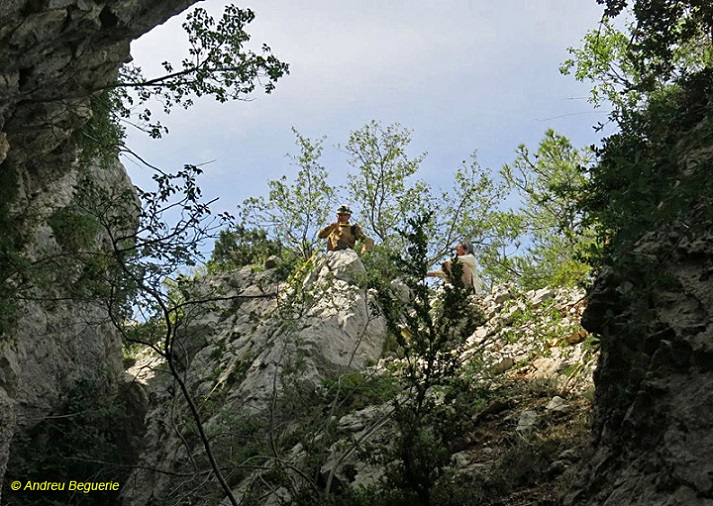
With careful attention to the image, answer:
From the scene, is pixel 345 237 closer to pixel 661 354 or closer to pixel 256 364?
pixel 256 364

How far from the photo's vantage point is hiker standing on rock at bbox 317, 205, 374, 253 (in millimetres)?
15977

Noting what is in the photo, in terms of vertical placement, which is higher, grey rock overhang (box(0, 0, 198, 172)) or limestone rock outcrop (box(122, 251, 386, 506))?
grey rock overhang (box(0, 0, 198, 172))

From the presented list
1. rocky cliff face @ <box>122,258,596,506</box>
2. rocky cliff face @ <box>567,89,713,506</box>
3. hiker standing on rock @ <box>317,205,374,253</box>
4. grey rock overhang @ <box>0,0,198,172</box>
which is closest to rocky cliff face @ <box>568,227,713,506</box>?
rocky cliff face @ <box>567,89,713,506</box>

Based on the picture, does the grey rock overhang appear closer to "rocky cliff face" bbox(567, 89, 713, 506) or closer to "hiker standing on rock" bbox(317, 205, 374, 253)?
"rocky cliff face" bbox(567, 89, 713, 506)

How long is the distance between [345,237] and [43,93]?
835 cm

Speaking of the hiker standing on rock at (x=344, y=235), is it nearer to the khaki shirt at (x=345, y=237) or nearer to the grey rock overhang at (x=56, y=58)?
the khaki shirt at (x=345, y=237)

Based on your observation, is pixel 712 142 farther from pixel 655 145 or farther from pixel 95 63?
pixel 95 63

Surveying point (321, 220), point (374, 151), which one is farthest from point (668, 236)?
point (374, 151)

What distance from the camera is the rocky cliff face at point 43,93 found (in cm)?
795

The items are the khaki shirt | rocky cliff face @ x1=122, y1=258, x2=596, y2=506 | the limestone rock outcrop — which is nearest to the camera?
rocky cliff face @ x1=122, y1=258, x2=596, y2=506

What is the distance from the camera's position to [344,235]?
16297mm

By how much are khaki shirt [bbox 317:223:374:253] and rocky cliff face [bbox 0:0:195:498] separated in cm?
588

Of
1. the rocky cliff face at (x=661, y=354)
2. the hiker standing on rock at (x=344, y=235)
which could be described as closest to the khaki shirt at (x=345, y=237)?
the hiker standing on rock at (x=344, y=235)

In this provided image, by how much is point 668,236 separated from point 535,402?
11.4 feet
